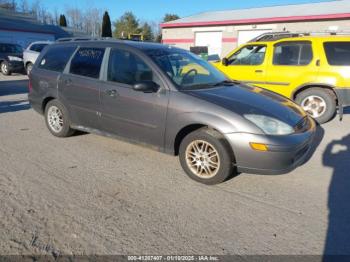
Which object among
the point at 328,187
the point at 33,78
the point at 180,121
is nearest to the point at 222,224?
the point at 180,121

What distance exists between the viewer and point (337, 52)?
6.63m

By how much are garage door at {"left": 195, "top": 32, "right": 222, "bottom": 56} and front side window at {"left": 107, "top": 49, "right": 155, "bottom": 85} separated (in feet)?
66.9

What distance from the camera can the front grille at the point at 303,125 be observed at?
3.76 meters

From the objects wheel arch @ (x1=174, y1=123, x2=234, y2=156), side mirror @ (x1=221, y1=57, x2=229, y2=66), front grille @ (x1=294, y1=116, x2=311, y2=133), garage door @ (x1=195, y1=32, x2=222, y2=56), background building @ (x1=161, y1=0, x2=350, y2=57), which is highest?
background building @ (x1=161, y1=0, x2=350, y2=57)

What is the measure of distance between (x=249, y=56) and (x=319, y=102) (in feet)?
6.57

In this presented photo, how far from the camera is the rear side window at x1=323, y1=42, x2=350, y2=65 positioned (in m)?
6.52

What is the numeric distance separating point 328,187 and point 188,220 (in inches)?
76.0

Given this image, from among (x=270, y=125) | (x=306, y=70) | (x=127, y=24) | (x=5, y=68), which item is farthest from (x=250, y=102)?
(x=127, y=24)

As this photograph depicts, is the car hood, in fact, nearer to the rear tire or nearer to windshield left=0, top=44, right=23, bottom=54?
the rear tire

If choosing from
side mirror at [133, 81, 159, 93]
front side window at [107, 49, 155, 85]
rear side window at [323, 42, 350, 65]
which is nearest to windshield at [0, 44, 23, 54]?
front side window at [107, 49, 155, 85]

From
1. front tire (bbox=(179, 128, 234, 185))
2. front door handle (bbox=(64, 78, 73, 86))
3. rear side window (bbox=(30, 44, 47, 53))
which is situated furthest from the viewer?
rear side window (bbox=(30, 44, 47, 53))

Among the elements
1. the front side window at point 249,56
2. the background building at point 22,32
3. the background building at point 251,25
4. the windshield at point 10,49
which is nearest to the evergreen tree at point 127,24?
the background building at point 22,32

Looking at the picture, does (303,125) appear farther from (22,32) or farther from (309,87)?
(22,32)

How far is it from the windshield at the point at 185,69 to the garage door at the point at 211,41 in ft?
65.0
